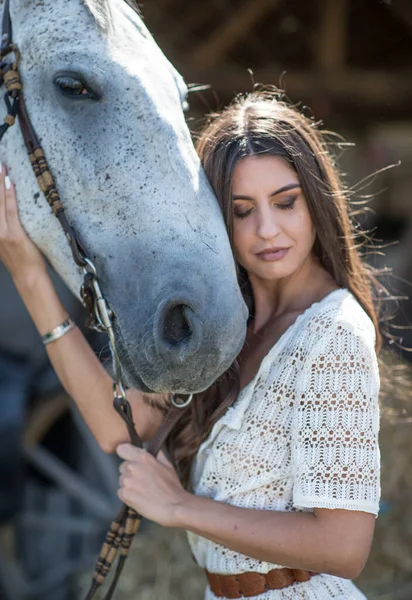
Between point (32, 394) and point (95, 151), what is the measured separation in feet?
8.19

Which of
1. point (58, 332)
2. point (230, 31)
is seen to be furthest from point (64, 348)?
point (230, 31)

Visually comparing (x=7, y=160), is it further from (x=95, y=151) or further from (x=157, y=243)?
(x=157, y=243)

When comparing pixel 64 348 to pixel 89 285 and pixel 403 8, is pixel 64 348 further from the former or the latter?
pixel 403 8

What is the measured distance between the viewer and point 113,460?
13.2 ft

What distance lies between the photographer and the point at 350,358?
4.33 feet

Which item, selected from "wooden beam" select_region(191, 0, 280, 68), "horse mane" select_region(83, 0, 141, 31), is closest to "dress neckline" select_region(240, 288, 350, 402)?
"horse mane" select_region(83, 0, 141, 31)

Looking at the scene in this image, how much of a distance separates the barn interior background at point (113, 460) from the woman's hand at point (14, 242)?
71cm

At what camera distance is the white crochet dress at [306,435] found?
1299 mm

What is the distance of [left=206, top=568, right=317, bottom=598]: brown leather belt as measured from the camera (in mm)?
1394

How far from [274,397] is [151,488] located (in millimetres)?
312

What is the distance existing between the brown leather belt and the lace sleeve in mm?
179

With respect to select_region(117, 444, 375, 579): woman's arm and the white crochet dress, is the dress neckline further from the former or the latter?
select_region(117, 444, 375, 579): woman's arm

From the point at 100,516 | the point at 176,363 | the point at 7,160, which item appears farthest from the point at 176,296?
the point at 100,516

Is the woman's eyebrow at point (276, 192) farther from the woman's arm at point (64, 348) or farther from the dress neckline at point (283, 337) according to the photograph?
the woman's arm at point (64, 348)
